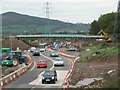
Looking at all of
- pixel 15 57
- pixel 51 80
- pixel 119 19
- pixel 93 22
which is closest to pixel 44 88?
pixel 51 80

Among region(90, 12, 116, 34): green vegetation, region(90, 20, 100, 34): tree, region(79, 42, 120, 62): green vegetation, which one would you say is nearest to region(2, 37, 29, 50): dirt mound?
region(90, 20, 100, 34): tree

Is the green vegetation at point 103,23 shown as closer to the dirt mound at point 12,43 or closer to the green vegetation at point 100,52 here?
the dirt mound at point 12,43

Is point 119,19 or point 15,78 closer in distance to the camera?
point 15,78

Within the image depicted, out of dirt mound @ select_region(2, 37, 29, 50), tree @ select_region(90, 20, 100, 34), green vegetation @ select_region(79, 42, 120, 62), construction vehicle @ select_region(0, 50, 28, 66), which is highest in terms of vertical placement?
tree @ select_region(90, 20, 100, 34)

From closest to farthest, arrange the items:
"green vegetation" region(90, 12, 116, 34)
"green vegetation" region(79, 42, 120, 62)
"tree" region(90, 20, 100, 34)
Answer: "green vegetation" region(79, 42, 120, 62) → "green vegetation" region(90, 12, 116, 34) → "tree" region(90, 20, 100, 34)

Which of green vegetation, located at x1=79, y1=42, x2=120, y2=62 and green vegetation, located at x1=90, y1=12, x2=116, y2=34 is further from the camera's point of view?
green vegetation, located at x1=90, y1=12, x2=116, y2=34

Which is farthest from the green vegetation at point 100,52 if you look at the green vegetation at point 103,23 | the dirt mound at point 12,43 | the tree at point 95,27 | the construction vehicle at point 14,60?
the tree at point 95,27

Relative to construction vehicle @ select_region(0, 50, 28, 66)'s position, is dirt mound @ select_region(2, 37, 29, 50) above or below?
below

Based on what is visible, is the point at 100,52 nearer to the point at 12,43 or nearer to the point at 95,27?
the point at 12,43

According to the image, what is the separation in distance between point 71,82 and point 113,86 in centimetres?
1049

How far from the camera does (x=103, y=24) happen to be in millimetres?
169500

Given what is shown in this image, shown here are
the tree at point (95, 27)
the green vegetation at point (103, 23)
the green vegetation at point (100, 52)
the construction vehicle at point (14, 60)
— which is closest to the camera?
the green vegetation at point (100, 52)

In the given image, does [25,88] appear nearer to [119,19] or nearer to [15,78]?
[15,78]

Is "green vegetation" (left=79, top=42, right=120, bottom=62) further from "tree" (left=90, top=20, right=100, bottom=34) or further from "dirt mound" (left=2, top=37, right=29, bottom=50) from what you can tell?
"tree" (left=90, top=20, right=100, bottom=34)
